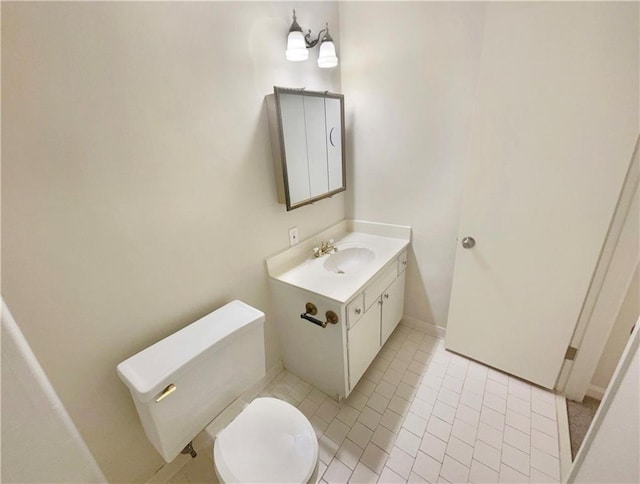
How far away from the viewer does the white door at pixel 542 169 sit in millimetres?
1070

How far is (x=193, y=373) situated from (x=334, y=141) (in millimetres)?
1414

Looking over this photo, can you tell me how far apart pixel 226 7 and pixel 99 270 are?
1115 mm

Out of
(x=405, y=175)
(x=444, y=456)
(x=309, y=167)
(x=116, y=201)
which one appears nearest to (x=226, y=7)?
(x=309, y=167)

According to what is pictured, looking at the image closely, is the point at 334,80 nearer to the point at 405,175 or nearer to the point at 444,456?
the point at 405,175

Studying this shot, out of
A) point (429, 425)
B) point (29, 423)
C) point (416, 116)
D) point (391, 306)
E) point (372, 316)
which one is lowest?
point (429, 425)

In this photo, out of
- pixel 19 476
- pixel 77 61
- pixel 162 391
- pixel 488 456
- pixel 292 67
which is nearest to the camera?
pixel 19 476

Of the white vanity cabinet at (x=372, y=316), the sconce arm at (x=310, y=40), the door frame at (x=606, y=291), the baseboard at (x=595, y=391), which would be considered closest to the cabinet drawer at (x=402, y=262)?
the white vanity cabinet at (x=372, y=316)

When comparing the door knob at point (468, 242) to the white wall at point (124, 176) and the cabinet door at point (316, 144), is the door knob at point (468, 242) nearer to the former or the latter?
the cabinet door at point (316, 144)

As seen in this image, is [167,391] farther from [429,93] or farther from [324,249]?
[429,93]

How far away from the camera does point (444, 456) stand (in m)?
1.32

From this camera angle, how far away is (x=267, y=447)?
1.03 metres

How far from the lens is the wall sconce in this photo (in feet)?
4.21

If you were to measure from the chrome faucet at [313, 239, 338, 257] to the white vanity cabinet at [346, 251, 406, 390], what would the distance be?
0.39 m

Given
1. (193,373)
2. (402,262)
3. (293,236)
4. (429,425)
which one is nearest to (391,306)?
(402,262)
